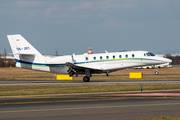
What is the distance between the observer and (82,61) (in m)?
35.8

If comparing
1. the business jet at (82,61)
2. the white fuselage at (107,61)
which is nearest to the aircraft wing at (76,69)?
the business jet at (82,61)

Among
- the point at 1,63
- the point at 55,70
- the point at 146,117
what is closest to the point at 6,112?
the point at 146,117

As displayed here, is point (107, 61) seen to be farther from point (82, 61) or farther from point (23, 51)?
point (23, 51)

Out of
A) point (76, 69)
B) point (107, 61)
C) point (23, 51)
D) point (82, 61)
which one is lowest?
point (76, 69)

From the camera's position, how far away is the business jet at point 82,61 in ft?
114

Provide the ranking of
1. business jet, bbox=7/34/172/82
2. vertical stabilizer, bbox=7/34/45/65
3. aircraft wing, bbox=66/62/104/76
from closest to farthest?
1. aircraft wing, bbox=66/62/104/76
2. business jet, bbox=7/34/172/82
3. vertical stabilizer, bbox=7/34/45/65

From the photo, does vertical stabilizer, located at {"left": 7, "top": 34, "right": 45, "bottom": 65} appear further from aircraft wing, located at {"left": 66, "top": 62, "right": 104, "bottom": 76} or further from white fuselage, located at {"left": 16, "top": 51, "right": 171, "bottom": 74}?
aircraft wing, located at {"left": 66, "top": 62, "right": 104, "bottom": 76}

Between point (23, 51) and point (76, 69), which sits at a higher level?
point (23, 51)

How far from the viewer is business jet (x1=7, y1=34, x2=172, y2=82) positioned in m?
34.8

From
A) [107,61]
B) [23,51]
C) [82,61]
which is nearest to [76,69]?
[82,61]

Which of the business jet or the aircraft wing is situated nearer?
the aircraft wing

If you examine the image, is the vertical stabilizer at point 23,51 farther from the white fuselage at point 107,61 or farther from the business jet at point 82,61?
the white fuselage at point 107,61

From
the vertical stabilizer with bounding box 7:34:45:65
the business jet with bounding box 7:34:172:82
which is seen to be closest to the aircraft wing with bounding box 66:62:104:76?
the business jet with bounding box 7:34:172:82

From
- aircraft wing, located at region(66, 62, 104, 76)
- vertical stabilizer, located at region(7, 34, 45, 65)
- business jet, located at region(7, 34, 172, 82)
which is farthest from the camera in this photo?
vertical stabilizer, located at region(7, 34, 45, 65)
